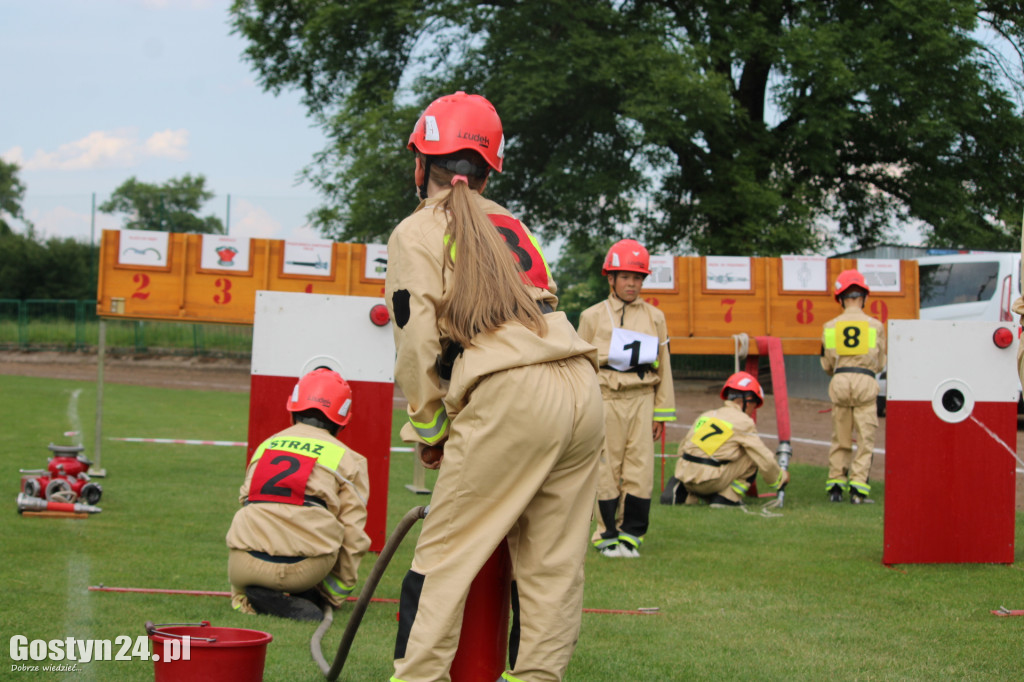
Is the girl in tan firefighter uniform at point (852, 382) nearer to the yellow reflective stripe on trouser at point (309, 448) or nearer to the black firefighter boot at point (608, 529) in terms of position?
the black firefighter boot at point (608, 529)


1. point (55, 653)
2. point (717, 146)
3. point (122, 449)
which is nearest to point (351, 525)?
point (55, 653)

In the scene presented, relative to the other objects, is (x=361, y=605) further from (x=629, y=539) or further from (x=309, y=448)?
(x=629, y=539)

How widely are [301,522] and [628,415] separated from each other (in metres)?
3.04

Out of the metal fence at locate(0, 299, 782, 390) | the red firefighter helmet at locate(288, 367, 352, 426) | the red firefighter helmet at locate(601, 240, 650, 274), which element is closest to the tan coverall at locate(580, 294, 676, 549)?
the red firefighter helmet at locate(601, 240, 650, 274)

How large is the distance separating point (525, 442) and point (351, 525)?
282cm

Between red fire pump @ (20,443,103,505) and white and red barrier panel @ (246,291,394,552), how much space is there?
2.61 metres

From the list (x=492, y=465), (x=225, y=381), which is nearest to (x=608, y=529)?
(x=492, y=465)

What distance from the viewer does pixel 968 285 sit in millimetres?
20016

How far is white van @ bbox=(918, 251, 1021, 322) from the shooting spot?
18984mm

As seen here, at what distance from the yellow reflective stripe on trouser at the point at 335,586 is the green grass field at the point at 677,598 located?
0.12 metres

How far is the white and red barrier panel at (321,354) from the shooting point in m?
6.72

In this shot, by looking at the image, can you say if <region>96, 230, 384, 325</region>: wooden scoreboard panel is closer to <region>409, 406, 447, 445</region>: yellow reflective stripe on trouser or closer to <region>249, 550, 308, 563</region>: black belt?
<region>249, 550, 308, 563</region>: black belt

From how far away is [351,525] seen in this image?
18.4 feet

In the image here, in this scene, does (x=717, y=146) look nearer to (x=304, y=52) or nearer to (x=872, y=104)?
(x=872, y=104)
